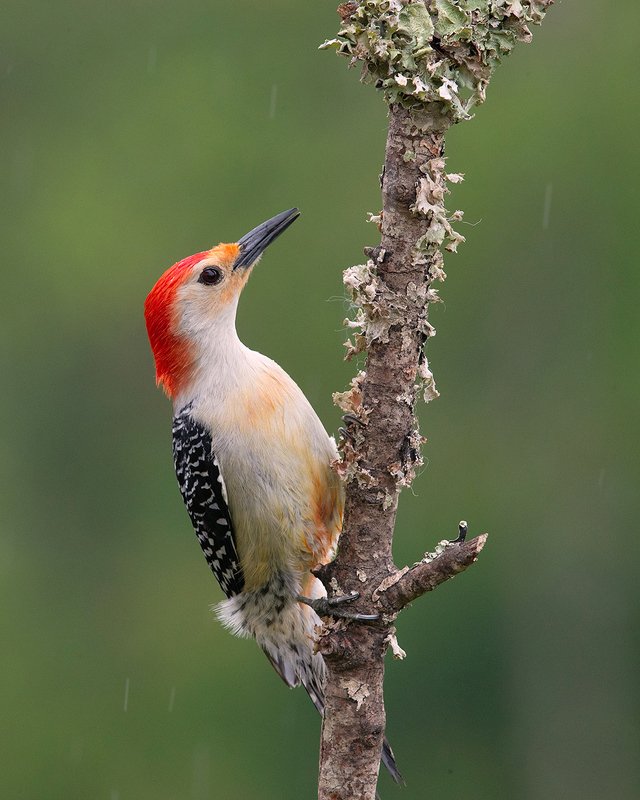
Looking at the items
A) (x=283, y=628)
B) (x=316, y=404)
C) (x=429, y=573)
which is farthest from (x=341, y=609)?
(x=316, y=404)

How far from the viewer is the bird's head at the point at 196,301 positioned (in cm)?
578

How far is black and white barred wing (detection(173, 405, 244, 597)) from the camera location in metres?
5.61

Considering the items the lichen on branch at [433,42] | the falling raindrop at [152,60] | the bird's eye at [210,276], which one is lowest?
the bird's eye at [210,276]

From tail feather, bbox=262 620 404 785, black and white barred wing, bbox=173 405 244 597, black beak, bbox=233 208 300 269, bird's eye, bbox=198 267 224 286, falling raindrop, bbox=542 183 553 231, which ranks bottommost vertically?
tail feather, bbox=262 620 404 785

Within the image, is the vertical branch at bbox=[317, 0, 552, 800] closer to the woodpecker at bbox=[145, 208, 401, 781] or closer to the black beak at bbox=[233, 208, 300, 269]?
the woodpecker at bbox=[145, 208, 401, 781]

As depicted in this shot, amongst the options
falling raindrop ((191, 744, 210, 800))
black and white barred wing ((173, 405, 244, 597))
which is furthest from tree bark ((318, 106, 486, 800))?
falling raindrop ((191, 744, 210, 800))

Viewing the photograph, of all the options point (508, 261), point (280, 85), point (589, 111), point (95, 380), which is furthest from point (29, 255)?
point (589, 111)

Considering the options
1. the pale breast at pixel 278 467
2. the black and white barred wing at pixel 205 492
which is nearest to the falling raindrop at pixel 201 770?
the black and white barred wing at pixel 205 492

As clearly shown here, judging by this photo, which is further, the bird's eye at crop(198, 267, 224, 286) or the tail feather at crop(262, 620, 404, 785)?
the tail feather at crop(262, 620, 404, 785)

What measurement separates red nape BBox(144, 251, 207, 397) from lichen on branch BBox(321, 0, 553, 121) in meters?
1.89

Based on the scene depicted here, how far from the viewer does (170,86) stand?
18188 mm

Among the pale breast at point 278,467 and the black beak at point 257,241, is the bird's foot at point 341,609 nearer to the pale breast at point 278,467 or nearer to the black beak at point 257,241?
the pale breast at point 278,467

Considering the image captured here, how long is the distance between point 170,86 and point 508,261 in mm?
5008

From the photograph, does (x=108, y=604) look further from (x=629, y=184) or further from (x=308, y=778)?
(x=629, y=184)
